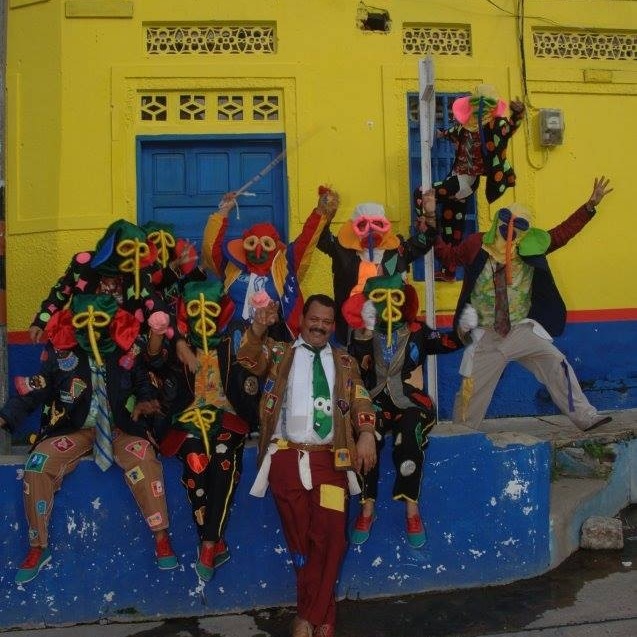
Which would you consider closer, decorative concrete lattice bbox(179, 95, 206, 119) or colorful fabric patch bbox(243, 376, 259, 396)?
colorful fabric patch bbox(243, 376, 259, 396)

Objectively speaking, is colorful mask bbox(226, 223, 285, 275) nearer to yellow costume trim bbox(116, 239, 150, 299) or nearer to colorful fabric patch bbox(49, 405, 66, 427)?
yellow costume trim bbox(116, 239, 150, 299)

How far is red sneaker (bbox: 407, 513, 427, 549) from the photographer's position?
12.4ft

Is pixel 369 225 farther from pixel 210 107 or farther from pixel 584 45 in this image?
pixel 584 45

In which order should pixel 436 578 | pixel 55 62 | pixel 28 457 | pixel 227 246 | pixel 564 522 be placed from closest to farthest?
pixel 28 457
pixel 436 578
pixel 564 522
pixel 227 246
pixel 55 62

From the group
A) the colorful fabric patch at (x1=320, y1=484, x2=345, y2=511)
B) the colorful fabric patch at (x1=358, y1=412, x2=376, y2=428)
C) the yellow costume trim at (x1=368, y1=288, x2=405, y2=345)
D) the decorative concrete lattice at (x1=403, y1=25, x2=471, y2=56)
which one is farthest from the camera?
the decorative concrete lattice at (x1=403, y1=25, x2=471, y2=56)

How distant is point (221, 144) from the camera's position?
243 inches

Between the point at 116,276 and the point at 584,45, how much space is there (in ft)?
16.0

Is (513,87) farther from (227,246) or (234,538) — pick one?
(234,538)

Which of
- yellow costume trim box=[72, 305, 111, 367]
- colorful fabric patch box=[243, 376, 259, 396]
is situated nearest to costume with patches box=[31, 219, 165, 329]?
yellow costume trim box=[72, 305, 111, 367]

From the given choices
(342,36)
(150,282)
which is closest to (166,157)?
(342,36)

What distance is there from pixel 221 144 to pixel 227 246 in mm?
1873

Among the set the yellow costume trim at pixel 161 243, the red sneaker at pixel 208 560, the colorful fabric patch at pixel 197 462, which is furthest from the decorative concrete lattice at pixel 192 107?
the red sneaker at pixel 208 560

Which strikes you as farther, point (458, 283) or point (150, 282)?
point (458, 283)

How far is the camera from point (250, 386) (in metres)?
3.76
